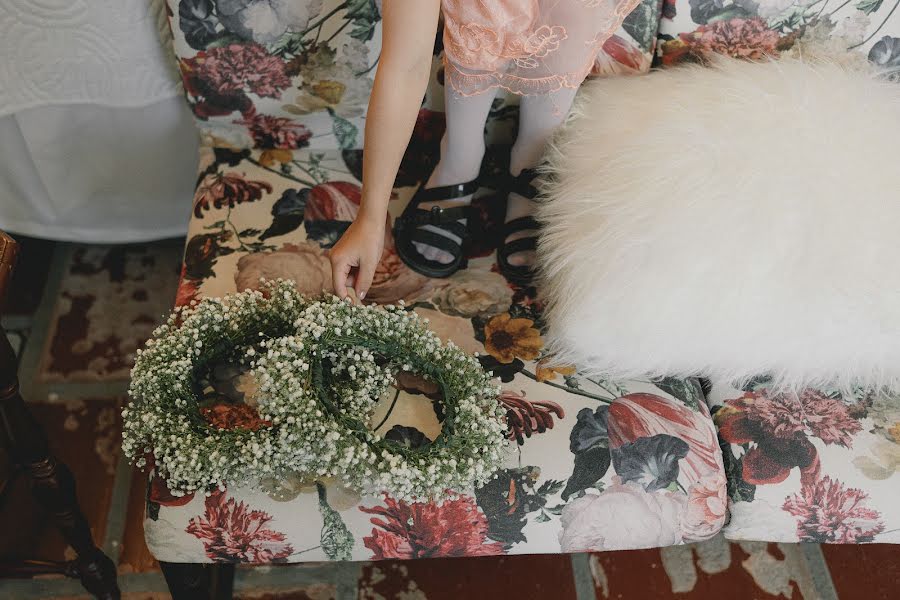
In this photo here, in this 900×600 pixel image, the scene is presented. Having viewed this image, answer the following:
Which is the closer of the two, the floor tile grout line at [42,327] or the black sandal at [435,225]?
the black sandal at [435,225]

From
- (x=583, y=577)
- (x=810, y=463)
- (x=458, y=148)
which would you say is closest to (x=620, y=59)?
(x=458, y=148)

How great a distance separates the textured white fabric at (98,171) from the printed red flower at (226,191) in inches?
10.3

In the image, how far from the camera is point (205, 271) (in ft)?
2.91

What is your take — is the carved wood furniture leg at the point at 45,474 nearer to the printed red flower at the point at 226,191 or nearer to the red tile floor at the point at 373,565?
the red tile floor at the point at 373,565

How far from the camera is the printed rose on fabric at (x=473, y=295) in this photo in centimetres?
89

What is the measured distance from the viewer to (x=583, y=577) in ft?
3.53

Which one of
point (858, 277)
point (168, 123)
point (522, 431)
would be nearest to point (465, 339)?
point (522, 431)

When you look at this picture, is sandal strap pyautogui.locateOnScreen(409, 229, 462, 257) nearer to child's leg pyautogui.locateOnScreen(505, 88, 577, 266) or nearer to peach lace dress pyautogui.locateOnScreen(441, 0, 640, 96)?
child's leg pyautogui.locateOnScreen(505, 88, 577, 266)

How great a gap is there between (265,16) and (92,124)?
18.4 inches

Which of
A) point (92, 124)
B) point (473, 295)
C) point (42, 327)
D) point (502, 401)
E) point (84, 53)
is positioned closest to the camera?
point (502, 401)

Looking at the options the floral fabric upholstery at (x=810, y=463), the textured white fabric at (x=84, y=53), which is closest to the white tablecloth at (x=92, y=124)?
the textured white fabric at (x=84, y=53)

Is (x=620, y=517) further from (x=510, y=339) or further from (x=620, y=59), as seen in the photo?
(x=620, y=59)

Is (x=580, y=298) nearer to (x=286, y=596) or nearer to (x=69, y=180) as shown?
(x=286, y=596)

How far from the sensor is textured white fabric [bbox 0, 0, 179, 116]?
964 millimetres
